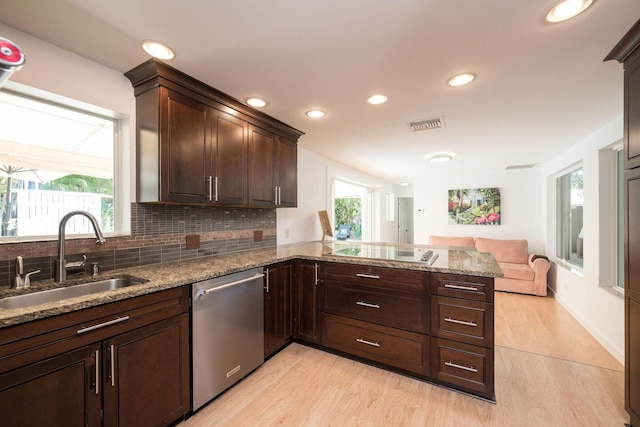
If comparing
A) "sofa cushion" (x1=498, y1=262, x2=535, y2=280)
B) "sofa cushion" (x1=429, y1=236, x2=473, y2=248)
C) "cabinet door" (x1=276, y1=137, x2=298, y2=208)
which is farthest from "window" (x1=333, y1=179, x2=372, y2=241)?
"cabinet door" (x1=276, y1=137, x2=298, y2=208)

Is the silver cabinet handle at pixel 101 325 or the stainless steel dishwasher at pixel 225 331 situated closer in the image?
the silver cabinet handle at pixel 101 325

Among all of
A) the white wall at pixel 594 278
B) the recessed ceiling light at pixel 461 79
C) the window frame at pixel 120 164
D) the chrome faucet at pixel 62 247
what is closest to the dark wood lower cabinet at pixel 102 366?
the chrome faucet at pixel 62 247

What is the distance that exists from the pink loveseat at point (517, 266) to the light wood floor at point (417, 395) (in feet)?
5.27

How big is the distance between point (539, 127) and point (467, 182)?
3.13 metres

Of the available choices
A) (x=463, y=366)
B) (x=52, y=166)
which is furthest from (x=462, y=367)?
(x=52, y=166)

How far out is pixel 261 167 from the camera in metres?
2.60

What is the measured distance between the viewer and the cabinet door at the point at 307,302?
2.45 m

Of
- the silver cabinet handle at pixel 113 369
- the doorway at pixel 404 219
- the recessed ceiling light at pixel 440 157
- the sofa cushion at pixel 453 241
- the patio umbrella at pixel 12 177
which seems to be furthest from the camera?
the doorway at pixel 404 219

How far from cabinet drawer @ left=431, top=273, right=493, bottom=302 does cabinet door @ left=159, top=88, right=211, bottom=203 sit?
6.16ft

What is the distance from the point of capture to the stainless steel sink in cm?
134

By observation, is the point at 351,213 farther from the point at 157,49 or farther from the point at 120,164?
the point at 157,49

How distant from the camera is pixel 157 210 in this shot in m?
2.07

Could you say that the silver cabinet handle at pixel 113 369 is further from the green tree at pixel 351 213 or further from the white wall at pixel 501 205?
the white wall at pixel 501 205

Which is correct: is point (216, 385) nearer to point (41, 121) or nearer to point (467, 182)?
point (41, 121)
